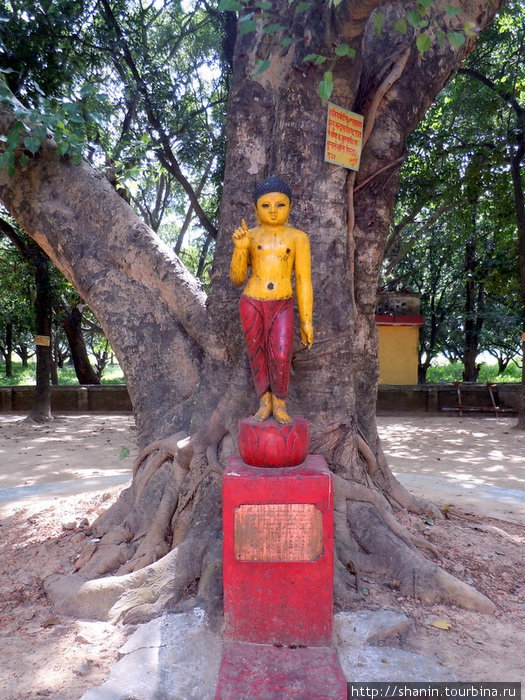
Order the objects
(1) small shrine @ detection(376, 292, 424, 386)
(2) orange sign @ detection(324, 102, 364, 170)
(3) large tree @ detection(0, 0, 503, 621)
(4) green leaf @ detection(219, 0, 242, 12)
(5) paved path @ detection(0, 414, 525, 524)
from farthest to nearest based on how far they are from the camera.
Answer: (1) small shrine @ detection(376, 292, 424, 386) < (5) paved path @ detection(0, 414, 525, 524) < (2) orange sign @ detection(324, 102, 364, 170) < (3) large tree @ detection(0, 0, 503, 621) < (4) green leaf @ detection(219, 0, 242, 12)

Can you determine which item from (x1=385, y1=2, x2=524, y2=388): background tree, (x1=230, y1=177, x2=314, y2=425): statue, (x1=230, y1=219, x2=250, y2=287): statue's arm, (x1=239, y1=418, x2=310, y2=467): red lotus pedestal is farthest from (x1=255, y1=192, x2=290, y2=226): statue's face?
(x1=385, y1=2, x2=524, y2=388): background tree

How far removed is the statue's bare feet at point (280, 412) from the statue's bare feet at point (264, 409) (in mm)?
25

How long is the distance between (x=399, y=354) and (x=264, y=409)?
1231cm

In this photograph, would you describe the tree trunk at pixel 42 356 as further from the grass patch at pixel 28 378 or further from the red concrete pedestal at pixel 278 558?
the grass patch at pixel 28 378

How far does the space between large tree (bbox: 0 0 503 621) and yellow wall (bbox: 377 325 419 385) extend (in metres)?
10.2

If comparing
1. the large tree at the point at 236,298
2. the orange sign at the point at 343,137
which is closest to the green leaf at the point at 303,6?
the large tree at the point at 236,298

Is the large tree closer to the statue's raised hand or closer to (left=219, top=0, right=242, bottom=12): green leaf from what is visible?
(left=219, top=0, right=242, bottom=12): green leaf

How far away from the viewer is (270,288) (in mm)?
2941

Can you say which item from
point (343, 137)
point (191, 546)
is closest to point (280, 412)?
point (191, 546)

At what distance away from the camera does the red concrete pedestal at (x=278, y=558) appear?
2.70 meters

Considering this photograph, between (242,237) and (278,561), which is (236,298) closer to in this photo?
(242,237)

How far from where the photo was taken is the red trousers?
2920 millimetres

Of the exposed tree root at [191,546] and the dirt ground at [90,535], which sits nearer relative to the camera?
the dirt ground at [90,535]

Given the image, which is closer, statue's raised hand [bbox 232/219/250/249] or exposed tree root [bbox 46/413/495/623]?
statue's raised hand [bbox 232/219/250/249]
